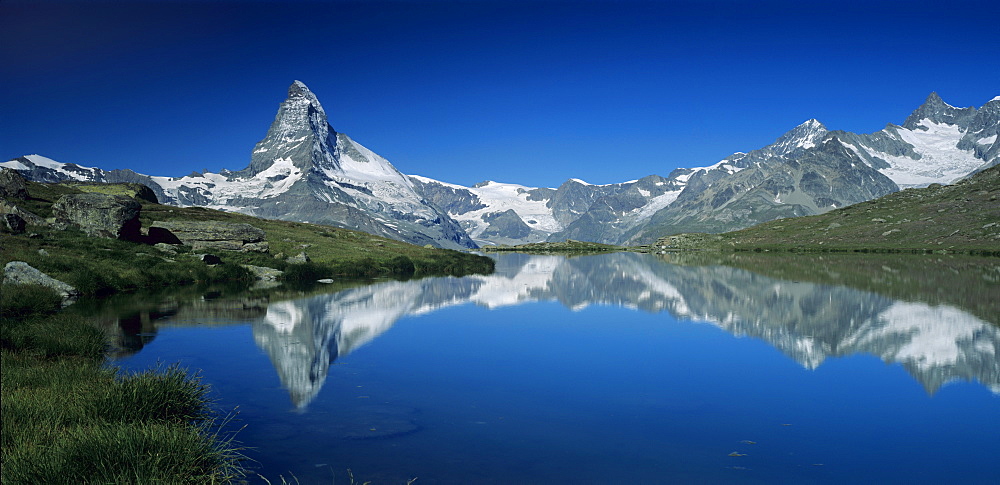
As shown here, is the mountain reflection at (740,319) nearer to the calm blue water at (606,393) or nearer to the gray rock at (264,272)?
the calm blue water at (606,393)

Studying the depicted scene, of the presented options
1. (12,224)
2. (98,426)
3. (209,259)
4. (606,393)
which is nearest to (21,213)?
(12,224)

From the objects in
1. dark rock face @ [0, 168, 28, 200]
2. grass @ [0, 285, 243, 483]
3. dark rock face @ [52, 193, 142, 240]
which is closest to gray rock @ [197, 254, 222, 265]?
dark rock face @ [52, 193, 142, 240]

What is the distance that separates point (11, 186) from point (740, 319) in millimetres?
67936

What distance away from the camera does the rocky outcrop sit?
192 ft

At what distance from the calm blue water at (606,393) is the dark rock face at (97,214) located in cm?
2720

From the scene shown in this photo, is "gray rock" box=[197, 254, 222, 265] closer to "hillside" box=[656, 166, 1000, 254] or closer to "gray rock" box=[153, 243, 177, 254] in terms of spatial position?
"gray rock" box=[153, 243, 177, 254]

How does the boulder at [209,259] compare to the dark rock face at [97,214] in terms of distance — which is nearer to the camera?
the dark rock face at [97,214]

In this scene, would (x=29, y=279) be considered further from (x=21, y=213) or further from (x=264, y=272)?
(x=21, y=213)

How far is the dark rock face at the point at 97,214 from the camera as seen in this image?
5025 centimetres

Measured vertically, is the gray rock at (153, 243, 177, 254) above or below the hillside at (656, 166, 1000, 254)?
below

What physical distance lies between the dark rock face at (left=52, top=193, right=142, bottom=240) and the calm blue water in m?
27.2

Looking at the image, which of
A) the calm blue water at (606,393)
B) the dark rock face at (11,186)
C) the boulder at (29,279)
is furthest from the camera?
the dark rock face at (11,186)

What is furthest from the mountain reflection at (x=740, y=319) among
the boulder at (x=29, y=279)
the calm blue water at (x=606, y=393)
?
the boulder at (x=29, y=279)

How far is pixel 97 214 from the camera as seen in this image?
167 feet
